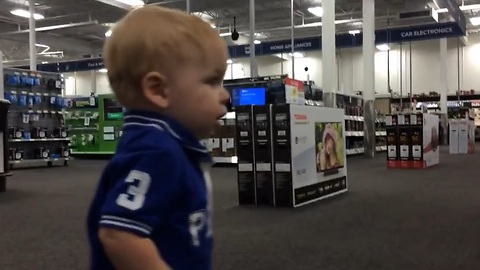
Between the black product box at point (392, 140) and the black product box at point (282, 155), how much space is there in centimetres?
491

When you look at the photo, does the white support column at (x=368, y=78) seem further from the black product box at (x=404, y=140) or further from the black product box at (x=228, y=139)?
the black product box at (x=228, y=139)

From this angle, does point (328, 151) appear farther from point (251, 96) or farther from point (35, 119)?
point (35, 119)

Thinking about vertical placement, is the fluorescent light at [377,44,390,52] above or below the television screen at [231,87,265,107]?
above

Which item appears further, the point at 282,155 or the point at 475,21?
the point at 475,21

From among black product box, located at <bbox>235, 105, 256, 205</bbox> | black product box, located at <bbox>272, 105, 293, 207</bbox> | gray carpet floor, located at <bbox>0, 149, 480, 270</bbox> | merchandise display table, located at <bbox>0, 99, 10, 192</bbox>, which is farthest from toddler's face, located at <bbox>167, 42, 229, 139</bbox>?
merchandise display table, located at <bbox>0, 99, 10, 192</bbox>

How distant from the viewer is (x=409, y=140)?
364 inches

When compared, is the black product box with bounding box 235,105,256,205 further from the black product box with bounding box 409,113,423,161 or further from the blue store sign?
the blue store sign

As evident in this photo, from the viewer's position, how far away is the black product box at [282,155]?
4.81 meters

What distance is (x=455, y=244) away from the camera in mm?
3160

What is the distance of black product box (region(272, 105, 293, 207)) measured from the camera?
4812mm

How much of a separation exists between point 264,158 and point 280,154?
164 mm

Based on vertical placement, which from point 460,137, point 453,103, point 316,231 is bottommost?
point 316,231

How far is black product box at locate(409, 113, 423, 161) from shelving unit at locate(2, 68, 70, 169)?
268 inches

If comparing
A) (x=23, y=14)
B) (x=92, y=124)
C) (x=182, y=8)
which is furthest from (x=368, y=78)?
(x=23, y=14)
